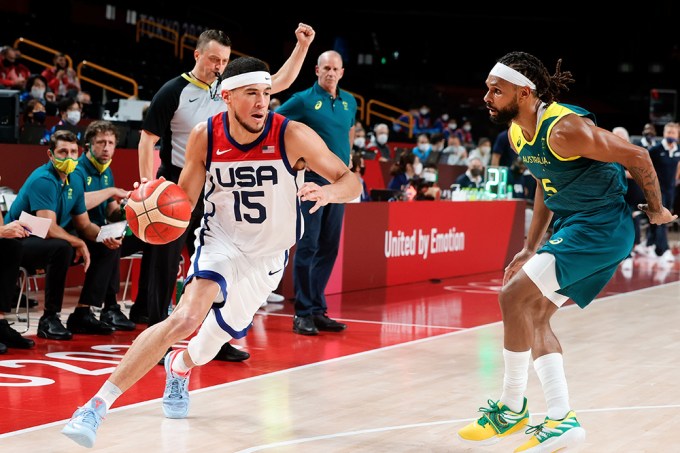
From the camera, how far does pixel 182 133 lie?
22.1ft

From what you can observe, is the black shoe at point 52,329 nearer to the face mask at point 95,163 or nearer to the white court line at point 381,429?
the face mask at point 95,163

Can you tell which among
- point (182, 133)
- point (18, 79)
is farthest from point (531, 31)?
point (182, 133)

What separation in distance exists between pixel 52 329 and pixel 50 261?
50cm

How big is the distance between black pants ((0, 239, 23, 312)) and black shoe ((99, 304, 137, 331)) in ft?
3.50

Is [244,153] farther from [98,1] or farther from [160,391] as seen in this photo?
[98,1]

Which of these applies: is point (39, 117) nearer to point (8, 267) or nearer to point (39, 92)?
point (39, 92)

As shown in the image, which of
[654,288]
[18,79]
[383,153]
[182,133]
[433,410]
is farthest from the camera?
[383,153]

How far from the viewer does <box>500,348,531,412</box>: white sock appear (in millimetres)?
4766

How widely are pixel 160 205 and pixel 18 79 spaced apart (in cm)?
1206

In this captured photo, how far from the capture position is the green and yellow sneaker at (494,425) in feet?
15.6

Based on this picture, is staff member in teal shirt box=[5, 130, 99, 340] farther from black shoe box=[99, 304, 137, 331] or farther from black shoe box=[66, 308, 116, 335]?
black shoe box=[99, 304, 137, 331]

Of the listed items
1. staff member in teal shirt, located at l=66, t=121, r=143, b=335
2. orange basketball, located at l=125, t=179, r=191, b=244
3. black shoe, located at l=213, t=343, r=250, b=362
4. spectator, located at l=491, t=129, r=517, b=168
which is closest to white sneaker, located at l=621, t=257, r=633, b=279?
spectator, located at l=491, t=129, r=517, b=168

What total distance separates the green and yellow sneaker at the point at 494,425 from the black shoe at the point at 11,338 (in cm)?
349

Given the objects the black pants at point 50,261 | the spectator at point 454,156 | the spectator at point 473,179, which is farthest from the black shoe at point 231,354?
the spectator at point 454,156
